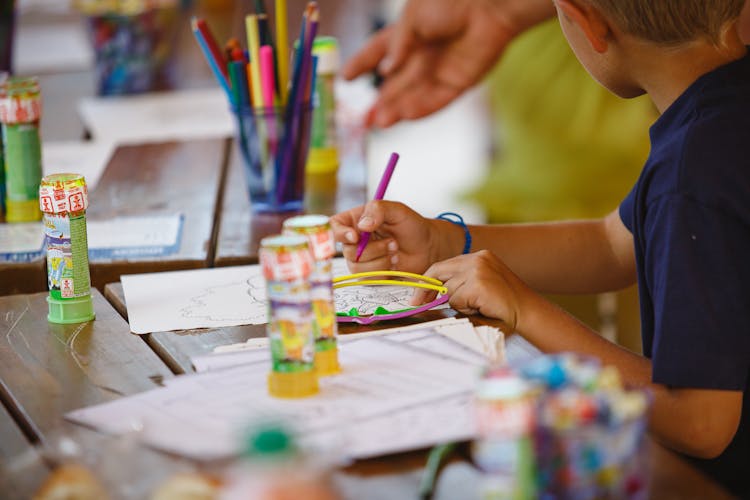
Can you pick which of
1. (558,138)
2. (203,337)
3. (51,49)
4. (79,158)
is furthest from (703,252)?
(51,49)

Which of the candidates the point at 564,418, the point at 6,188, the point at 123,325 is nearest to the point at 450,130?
the point at 6,188

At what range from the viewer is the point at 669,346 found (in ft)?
3.62

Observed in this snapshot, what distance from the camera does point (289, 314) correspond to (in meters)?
0.96

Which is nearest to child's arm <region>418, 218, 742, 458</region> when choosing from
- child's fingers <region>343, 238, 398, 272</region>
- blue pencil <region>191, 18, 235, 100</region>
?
child's fingers <region>343, 238, 398, 272</region>

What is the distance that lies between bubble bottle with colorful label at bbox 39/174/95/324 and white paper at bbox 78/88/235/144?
3.32ft

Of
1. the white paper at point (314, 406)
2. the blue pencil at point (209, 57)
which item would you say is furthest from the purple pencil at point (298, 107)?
the white paper at point (314, 406)

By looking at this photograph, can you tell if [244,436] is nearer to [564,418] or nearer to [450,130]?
[564,418]

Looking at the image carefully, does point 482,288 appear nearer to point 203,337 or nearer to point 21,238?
point 203,337

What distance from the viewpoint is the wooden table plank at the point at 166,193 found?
155cm

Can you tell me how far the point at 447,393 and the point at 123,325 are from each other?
0.46m

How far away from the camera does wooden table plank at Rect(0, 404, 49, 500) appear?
33.6 inches

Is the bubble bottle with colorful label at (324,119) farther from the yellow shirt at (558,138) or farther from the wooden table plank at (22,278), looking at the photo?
the yellow shirt at (558,138)

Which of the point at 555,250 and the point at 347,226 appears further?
the point at 555,250

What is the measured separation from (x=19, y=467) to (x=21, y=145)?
2.97ft
